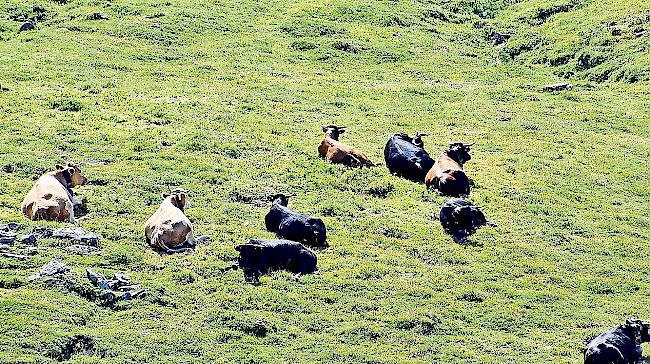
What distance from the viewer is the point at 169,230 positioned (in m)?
18.7

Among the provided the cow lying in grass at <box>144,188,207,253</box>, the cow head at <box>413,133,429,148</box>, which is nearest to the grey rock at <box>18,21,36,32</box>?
the cow head at <box>413,133,429,148</box>

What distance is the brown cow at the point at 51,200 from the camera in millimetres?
19406

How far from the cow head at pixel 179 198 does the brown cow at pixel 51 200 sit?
1732mm

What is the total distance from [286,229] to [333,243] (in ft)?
3.10

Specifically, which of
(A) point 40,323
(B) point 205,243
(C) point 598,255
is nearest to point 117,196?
(B) point 205,243

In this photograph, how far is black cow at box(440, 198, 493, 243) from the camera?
815 inches

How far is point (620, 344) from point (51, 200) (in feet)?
33.1

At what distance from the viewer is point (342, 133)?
27.2 meters

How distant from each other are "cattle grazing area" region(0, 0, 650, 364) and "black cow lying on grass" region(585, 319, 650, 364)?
4cm

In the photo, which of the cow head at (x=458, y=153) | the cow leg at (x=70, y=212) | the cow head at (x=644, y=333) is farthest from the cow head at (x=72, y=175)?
the cow head at (x=644, y=333)

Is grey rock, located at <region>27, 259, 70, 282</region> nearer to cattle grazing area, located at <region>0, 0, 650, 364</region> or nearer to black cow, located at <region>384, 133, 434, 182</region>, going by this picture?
cattle grazing area, located at <region>0, 0, 650, 364</region>

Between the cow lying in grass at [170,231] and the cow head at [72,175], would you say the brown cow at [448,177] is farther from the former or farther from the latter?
the cow head at [72,175]

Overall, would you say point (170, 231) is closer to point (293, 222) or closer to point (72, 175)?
point (293, 222)

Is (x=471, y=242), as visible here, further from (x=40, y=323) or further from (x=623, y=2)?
(x=623, y=2)
